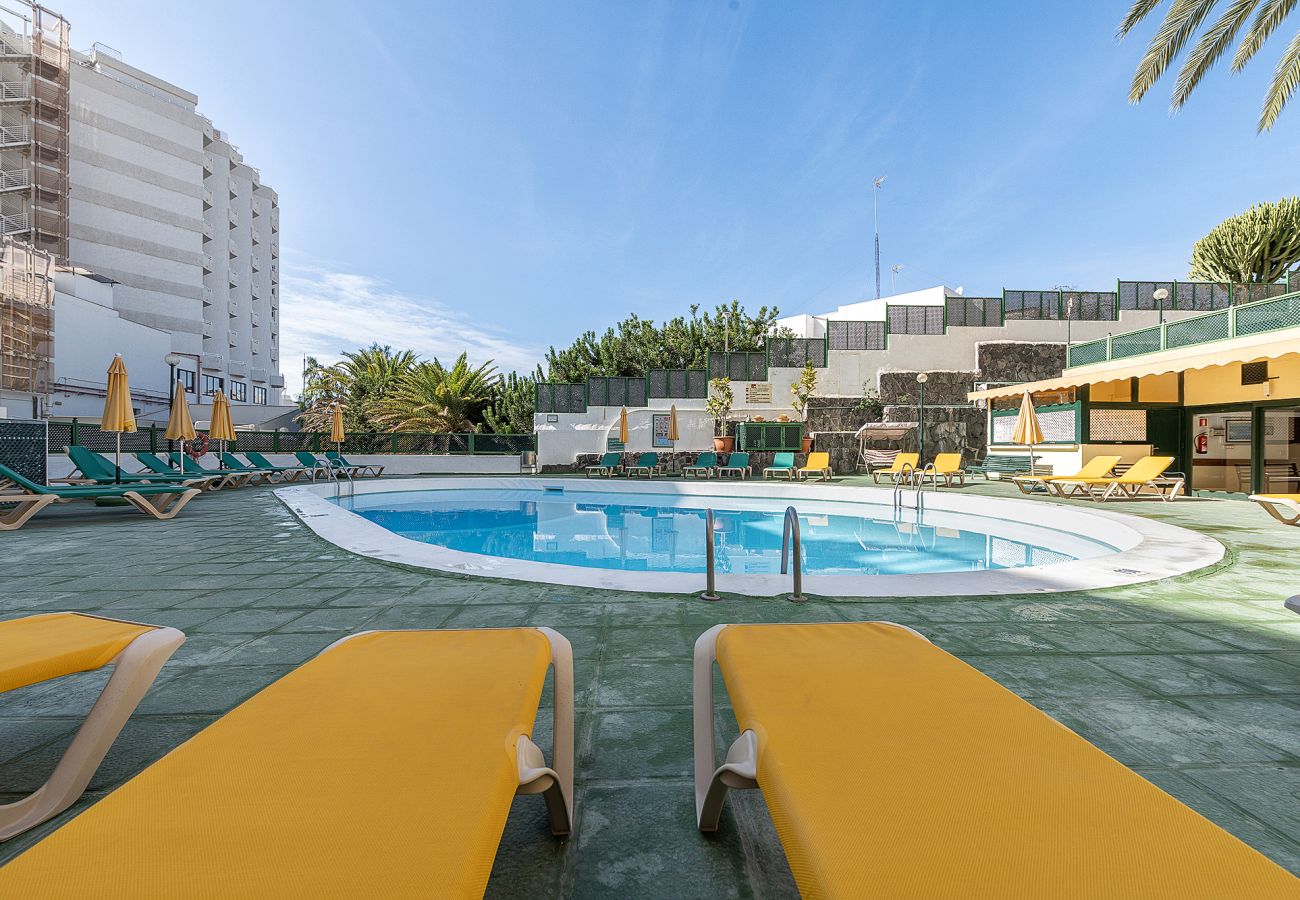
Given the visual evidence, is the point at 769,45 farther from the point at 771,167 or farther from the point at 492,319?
the point at 492,319

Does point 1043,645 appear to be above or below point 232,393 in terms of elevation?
below

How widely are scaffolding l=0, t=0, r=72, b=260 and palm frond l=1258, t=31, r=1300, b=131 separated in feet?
162

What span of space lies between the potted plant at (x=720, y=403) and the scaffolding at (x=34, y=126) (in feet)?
125

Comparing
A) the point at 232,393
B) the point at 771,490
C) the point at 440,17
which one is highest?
the point at 440,17

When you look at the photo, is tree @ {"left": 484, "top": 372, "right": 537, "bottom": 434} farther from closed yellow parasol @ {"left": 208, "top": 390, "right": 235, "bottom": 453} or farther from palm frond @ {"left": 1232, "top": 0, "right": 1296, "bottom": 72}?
palm frond @ {"left": 1232, "top": 0, "right": 1296, "bottom": 72}

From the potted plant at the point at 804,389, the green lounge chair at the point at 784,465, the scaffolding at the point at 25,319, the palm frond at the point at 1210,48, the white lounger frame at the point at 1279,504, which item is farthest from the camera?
the scaffolding at the point at 25,319

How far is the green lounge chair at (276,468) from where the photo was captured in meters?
15.7

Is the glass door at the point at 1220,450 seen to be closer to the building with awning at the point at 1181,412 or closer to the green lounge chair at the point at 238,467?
the building with awning at the point at 1181,412

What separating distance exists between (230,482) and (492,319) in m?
38.8

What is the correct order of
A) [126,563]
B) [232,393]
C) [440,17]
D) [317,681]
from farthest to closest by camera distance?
[232,393] → [440,17] → [126,563] → [317,681]

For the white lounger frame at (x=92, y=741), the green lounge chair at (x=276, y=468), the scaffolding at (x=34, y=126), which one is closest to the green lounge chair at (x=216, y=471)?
the green lounge chair at (x=276, y=468)

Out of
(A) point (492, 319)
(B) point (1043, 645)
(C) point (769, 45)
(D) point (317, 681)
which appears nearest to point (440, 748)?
(D) point (317, 681)

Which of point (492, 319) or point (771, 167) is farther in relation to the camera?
point (492, 319)

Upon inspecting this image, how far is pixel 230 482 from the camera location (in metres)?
14.5
